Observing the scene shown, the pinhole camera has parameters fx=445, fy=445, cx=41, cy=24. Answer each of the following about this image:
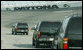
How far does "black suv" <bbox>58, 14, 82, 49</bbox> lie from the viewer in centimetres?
1338

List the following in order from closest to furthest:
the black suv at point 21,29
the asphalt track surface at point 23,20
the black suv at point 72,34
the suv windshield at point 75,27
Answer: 1. the black suv at point 72,34
2. the suv windshield at point 75,27
3. the asphalt track surface at point 23,20
4. the black suv at point 21,29

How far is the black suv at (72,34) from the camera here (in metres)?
13.4

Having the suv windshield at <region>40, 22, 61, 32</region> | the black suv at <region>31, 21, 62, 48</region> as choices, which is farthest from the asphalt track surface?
A: the black suv at <region>31, 21, 62, 48</region>

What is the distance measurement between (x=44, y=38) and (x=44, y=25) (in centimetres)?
75

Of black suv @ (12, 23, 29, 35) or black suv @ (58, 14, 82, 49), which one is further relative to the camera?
black suv @ (12, 23, 29, 35)

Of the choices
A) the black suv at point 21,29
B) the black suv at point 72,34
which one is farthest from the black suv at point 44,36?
the black suv at point 21,29

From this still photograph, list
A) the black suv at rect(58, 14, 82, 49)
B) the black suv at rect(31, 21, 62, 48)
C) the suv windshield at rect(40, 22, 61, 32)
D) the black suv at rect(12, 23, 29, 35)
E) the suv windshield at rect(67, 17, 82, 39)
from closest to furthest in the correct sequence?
the black suv at rect(58, 14, 82, 49) < the suv windshield at rect(67, 17, 82, 39) < the black suv at rect(31, 21, 62, 48) < the suv windshield at rect(40, 22, 61, 32) < the black suv at rect(12, 23, 29, 35)

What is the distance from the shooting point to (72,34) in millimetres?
13539

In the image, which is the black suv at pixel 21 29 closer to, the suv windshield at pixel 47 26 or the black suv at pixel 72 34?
the suv windshield at pixel 47 26

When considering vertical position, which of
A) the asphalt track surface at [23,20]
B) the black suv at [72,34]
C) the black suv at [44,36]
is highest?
the black suv at [72,34]

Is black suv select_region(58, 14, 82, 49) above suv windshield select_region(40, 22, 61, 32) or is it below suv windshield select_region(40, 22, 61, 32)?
above

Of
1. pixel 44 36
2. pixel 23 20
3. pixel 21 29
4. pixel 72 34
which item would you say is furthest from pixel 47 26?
pixel 23 20

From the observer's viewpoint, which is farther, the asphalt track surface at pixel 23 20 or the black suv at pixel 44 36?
the asphalt track surface at pixel 23 20

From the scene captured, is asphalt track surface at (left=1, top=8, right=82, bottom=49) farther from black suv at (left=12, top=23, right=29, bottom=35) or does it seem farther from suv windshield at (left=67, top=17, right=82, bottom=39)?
suv windshield at (left=67, top=17, right=82, bottom=39)
